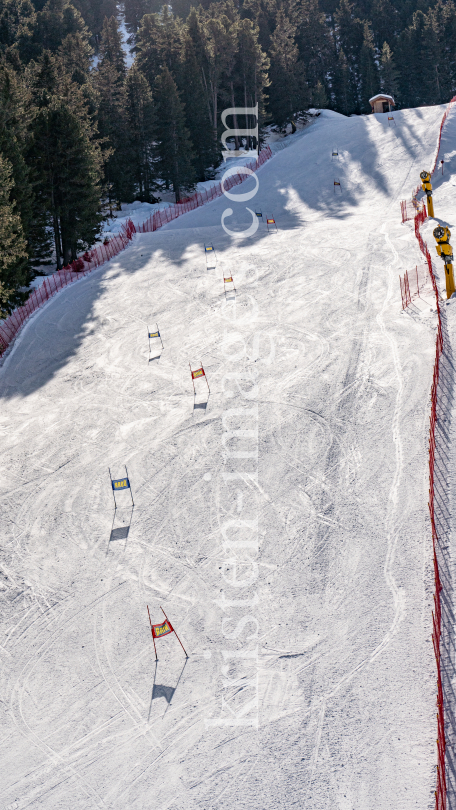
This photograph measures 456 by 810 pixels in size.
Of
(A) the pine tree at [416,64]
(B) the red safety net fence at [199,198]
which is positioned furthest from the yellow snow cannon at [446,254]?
(A) the pine tree at [416,64]

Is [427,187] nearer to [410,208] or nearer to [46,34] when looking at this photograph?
[410,208]

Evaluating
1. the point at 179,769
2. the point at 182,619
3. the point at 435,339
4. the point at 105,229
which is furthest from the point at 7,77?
the point at 179,769

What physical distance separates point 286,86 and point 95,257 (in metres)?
41.0

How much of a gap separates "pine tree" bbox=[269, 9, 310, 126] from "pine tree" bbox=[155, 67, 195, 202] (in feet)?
57.6

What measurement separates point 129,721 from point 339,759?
3.20 metres

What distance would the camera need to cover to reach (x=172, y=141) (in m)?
46.1

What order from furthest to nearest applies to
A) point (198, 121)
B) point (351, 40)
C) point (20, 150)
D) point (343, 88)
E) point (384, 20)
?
point (384, 20) → point (351, 40) → point (343, 88) → point (198, 121) → point (20, 150)

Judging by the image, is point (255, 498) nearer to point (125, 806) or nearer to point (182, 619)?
point (182, 619)

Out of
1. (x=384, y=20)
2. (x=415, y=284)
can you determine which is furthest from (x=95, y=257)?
(x=384, y=20)

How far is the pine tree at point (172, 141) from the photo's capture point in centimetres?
4572

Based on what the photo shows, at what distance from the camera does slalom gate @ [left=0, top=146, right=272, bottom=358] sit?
78.3ft

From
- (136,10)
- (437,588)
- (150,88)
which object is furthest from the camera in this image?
(136,10)

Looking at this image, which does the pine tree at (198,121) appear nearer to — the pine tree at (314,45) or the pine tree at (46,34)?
the pine tree at (46,34)

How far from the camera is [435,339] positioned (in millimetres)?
16969
